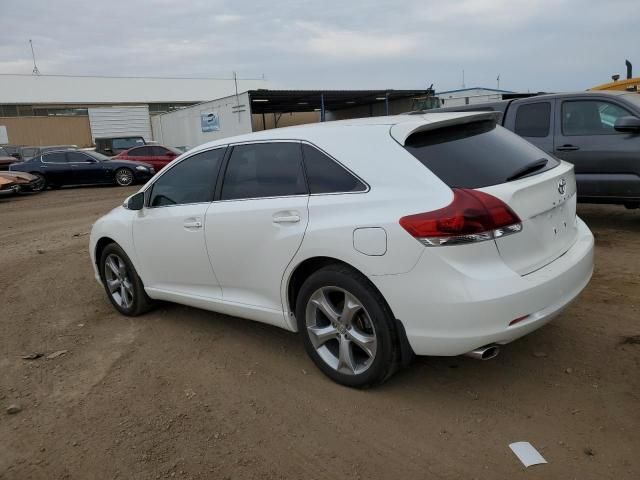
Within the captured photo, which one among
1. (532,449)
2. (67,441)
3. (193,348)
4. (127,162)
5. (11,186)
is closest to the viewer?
(532,449)

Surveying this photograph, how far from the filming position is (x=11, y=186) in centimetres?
1631

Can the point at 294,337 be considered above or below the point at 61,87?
below

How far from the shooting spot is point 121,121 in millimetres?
35344

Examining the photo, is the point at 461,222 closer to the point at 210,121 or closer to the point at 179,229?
the point at 179,229

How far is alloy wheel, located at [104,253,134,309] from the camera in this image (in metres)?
5.02

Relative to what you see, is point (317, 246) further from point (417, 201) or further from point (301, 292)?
point (417, 201)

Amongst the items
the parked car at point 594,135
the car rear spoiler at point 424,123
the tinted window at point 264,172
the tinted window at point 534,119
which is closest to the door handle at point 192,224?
the tinted window at point 264,172

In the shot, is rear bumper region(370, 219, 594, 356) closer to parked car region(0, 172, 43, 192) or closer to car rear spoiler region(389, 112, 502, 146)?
car rear spoiler region(389, 112, 502, 146)

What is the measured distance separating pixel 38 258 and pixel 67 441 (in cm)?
545

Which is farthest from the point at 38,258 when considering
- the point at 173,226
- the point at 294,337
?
the point at 294,337

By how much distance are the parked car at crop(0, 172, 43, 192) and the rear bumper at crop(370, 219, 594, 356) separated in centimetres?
1674

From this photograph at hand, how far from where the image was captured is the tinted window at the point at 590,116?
6750 millimetres

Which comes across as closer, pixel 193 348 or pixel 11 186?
pixel 193 348

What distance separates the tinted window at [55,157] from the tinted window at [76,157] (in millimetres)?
168
